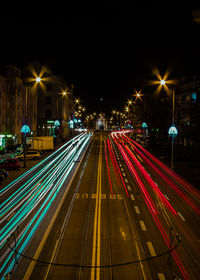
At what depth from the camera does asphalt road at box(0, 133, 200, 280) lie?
8664 mm

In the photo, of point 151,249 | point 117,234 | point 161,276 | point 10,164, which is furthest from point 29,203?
point 10,164

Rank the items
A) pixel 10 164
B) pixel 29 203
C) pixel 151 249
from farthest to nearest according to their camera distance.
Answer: pixel 10 164 → pixel 29 203 → pixel 151 249

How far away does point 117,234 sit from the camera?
11594 millimetres

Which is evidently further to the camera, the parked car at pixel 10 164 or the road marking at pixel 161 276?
the parked car at pixel 10 164

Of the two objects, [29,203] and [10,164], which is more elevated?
[10,164]

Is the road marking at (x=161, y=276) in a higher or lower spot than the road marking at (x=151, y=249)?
lower

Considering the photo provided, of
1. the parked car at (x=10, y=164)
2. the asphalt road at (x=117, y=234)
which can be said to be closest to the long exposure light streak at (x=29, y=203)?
the asphalt road at (x=117, y=234)

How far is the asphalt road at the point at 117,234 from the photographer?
866cm

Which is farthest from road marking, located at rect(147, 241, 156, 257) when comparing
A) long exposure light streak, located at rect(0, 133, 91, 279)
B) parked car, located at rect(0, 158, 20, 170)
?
parked car, located at rect(0, 158, 20, 170)

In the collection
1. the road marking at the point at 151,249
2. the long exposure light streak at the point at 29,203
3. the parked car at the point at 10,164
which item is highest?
the parked car at the point at 10,164

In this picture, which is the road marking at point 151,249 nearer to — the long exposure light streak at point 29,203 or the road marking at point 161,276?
the road marking at point 161,276

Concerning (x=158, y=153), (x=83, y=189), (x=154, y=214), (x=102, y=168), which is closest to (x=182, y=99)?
(x=158, y=153)

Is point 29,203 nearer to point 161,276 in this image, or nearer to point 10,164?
point 161,276

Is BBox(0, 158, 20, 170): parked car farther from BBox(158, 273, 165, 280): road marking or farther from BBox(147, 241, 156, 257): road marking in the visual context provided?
BBox(158, 273, 165, 280): road marking
